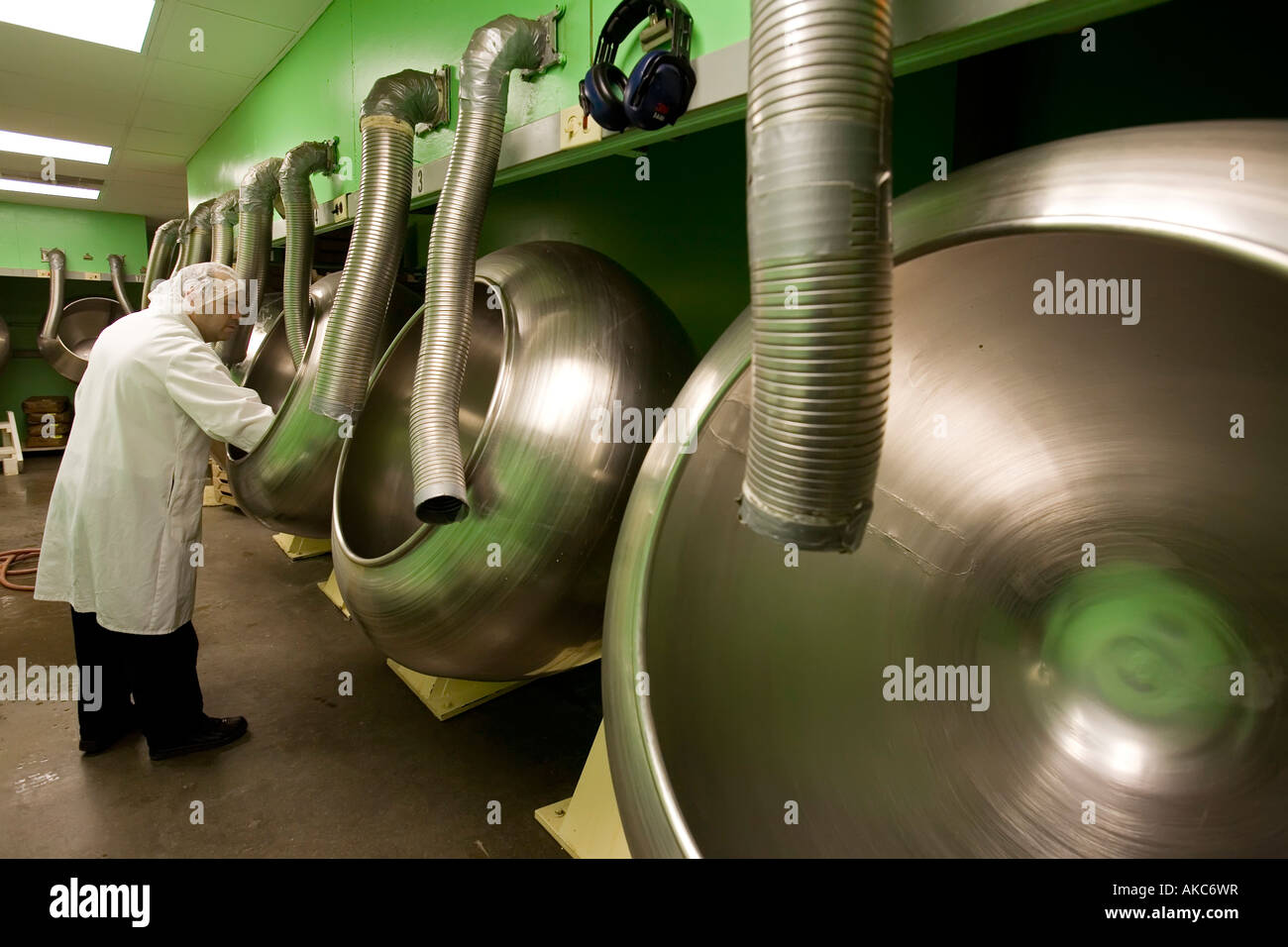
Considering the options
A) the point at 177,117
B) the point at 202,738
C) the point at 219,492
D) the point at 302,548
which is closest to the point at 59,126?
the point at 177,117

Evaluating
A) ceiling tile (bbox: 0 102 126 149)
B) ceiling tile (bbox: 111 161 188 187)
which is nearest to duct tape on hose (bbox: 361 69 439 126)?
ceiling tile (bbox: 0 102 126 149)

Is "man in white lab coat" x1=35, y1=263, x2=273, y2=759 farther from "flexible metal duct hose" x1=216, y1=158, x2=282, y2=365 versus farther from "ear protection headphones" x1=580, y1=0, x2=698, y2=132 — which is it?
"ear protection headphones" x1=580, y1=0, x2=698, y2=132

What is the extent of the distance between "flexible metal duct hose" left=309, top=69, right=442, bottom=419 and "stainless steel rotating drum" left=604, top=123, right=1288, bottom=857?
1.09m

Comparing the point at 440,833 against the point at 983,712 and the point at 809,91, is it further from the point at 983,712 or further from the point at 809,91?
the point at 809,91

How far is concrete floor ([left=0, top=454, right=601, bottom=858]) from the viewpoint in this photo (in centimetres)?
155

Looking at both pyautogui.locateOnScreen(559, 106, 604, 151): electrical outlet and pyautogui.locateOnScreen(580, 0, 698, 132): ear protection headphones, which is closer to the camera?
pyautogui.locateOnScreen(580, 0, 698, 132): ear protection headphones

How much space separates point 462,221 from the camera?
142 centimetres

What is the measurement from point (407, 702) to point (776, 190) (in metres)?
1.94

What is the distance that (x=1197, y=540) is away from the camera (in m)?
0.79

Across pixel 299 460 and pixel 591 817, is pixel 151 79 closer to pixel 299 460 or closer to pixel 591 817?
pixel 299 460

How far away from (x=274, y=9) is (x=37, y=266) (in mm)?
5886
